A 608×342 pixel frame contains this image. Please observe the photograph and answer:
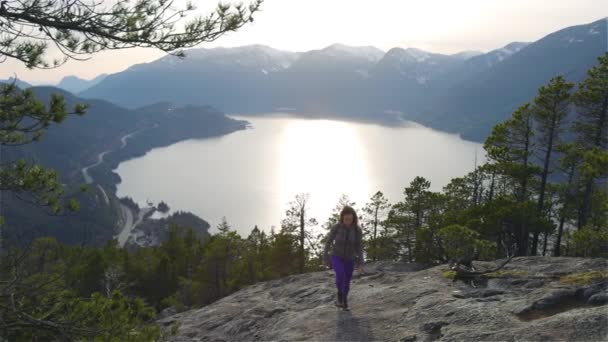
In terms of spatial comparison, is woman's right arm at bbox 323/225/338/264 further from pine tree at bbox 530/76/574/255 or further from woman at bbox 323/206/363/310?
pine tree at bbox 530/76/574/255

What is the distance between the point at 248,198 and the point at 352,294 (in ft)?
453

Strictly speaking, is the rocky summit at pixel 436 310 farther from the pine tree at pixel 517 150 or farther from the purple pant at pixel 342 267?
the pine tree at pixel 517 150

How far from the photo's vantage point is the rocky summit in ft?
26.1

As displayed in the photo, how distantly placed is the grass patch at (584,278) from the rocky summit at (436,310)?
0.09 ft

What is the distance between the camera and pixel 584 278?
10.1 meters

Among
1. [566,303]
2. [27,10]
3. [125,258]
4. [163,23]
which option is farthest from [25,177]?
[125,258]

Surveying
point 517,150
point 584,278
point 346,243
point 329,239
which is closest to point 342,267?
point 346,243

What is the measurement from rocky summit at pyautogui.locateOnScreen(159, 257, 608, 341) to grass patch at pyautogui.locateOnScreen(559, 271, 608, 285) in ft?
0.09

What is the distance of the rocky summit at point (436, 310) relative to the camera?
7945 millimetres

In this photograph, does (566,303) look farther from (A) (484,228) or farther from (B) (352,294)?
(A) (484,228)

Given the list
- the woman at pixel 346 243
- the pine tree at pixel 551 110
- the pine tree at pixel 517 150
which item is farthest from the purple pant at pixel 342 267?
the pine tree at pixel 551 110

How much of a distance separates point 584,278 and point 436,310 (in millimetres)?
3841

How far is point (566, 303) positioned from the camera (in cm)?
887

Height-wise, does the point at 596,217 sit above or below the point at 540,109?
below
